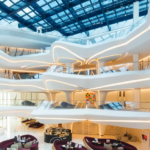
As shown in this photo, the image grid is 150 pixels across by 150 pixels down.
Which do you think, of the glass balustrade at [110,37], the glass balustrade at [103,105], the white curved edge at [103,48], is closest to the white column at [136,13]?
the glass balustrade at [110,37]

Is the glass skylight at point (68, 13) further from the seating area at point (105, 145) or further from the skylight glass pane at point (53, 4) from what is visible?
the seating area at point (105, 145)

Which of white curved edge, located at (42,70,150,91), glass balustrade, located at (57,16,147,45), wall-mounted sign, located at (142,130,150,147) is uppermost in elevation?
glass balustrade, located at (57,16,147,45)

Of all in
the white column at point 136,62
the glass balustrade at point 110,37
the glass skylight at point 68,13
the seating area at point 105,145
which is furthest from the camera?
the glass skylight at point 68,13

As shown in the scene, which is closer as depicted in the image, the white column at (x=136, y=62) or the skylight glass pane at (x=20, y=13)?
the white column at (x=136, y=62)

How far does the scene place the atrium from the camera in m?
14.3

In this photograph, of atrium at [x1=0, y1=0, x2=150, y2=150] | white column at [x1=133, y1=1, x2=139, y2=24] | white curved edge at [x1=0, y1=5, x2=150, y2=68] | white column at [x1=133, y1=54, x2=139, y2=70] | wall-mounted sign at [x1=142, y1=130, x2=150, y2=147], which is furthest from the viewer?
white column at [x1=133, y1=1, x2=139, y2=24]

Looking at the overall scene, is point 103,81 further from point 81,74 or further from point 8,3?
point 8,3

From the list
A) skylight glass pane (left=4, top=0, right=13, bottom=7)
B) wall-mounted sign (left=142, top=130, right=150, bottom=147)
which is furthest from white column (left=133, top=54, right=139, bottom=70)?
skylight glass pane (left=4, top=0, right=13, bottom=7)

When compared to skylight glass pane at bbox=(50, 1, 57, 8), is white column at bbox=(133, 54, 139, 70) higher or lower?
lower

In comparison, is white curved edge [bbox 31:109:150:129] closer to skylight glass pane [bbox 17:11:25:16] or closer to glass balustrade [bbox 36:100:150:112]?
glass balustrade [bbox 36:100:150:112]

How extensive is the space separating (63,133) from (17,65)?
12602 mm

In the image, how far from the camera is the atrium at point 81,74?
14.3m

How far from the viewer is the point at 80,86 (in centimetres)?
1803

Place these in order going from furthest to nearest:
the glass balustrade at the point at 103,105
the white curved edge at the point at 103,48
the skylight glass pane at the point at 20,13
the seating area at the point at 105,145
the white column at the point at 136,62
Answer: the skylight glass pane at the point at 20,13, the white column at the point at 136,62, the white curved edge at the point at 103,48, the seating area at the point at 105,145, the glass balustrade at the point at 103,105
